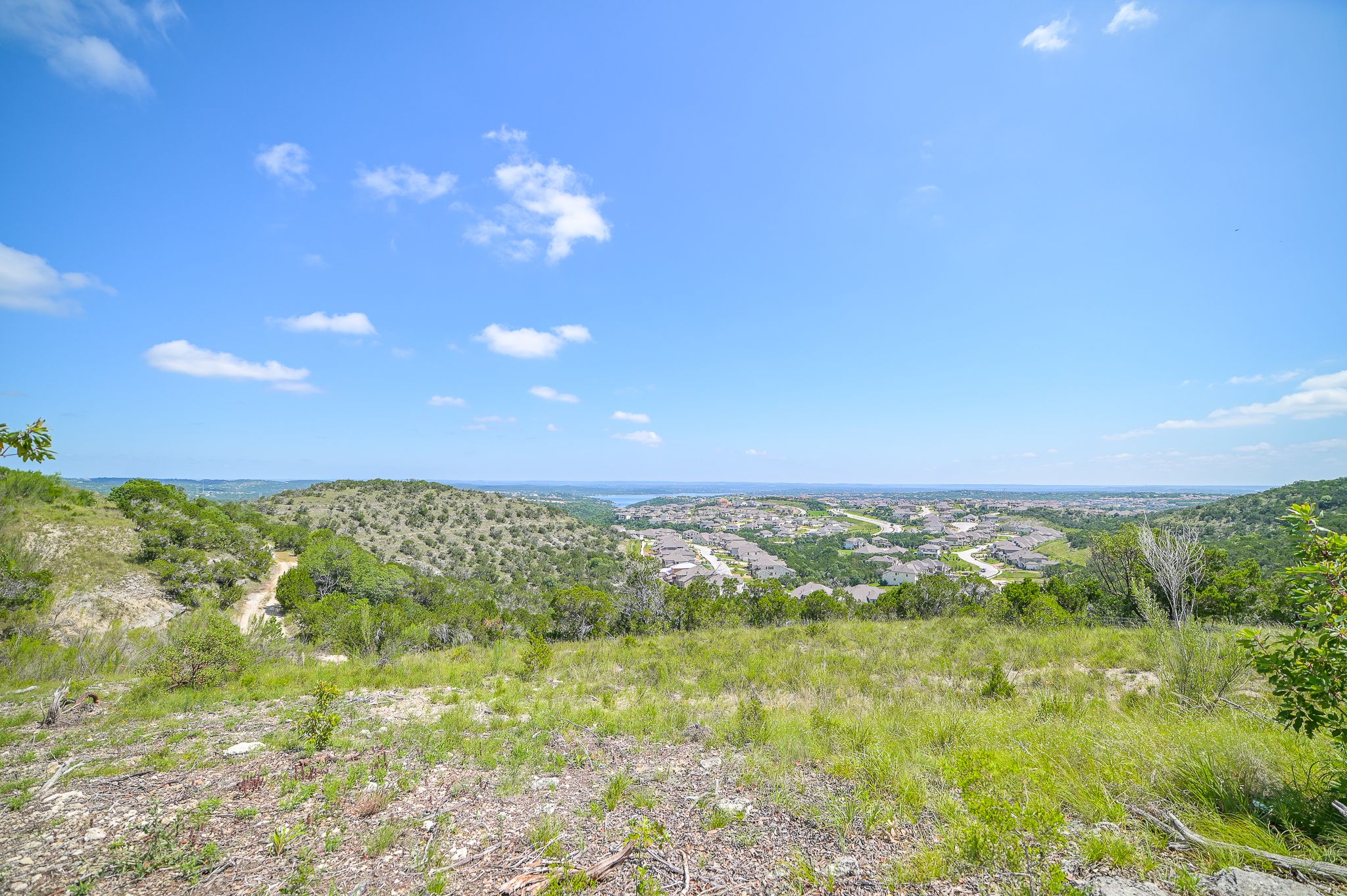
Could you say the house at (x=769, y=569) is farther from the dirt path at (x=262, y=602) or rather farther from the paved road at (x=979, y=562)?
the dirt path at (x=262, y=602)

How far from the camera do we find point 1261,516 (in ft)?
158

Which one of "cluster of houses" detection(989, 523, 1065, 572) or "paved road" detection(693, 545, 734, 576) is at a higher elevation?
"cluster of houses" detection(989, 523, 1065, 572)

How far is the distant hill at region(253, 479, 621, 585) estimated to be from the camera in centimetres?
4109

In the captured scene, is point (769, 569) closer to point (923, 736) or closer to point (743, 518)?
point (923, 736)

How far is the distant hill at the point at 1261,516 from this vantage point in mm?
30484

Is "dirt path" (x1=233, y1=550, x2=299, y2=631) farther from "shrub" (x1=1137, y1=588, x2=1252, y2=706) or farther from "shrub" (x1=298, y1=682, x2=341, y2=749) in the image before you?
"shrub" (x1=1137, y1=588, x2=1252, y2=706)

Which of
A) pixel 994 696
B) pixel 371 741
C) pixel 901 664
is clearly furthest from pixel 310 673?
pixel 994 696

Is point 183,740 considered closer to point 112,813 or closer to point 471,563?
point 112,813

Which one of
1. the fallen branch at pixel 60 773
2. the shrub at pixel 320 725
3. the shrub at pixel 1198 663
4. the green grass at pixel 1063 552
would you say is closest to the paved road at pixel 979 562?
the green grass at pixel 1063 552

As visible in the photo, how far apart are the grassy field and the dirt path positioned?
1209cm

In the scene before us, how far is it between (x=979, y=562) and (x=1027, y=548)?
1314cm

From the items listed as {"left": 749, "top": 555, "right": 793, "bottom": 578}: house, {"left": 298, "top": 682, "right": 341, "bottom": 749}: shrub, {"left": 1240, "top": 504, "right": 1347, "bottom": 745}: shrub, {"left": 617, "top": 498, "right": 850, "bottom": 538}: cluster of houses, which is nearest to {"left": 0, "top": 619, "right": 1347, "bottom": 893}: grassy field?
{"left": 298, "top": 682, "right": 341, "bottom": 749}: shrub

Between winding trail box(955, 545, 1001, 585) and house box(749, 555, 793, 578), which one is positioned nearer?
winding trail box(955, 545, 1001, 585)

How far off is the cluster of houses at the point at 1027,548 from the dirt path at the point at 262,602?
70.5 m
